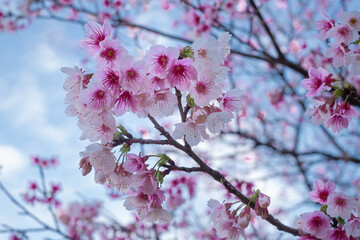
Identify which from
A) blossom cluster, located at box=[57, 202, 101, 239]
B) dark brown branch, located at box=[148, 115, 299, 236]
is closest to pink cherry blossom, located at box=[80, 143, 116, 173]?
dark brown branch, located at box=[148, 115, 299, 236]

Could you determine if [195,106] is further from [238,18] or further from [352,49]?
[238,18]

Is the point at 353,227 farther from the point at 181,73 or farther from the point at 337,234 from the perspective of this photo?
the point at 181,73

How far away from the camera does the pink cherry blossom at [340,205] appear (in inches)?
64.8

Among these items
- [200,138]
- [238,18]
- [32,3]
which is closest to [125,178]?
[200,138]

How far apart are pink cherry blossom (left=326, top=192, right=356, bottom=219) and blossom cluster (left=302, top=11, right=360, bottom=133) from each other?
59 cm

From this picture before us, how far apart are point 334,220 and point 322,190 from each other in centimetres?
19

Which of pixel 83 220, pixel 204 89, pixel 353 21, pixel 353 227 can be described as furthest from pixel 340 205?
pixel 83 220

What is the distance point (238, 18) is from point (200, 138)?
4703 millimetres

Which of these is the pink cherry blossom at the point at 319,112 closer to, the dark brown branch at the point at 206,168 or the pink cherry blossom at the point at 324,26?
the pink cherry blossom at the point at 324,26

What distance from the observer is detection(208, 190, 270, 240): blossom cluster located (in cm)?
154

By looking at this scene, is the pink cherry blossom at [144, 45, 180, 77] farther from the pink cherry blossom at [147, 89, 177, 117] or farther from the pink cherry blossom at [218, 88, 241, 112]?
the pink cherry blossom at [218, 88, 241, 112]

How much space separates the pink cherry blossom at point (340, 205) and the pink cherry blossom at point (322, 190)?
170mm

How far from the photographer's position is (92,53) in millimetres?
1603

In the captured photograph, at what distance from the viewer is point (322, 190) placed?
190 cm
